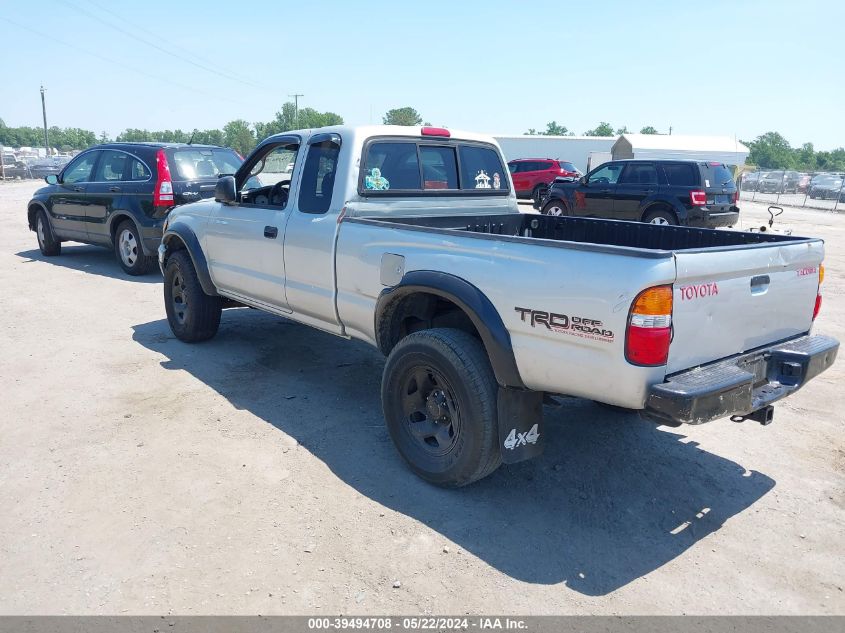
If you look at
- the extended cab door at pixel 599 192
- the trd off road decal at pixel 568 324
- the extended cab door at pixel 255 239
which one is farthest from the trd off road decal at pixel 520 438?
the extended cab door at pixel 599 192

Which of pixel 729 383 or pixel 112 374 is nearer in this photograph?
pixel 729 383

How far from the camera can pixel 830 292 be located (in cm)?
908

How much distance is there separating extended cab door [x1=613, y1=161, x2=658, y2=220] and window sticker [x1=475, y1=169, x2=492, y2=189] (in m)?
9.53

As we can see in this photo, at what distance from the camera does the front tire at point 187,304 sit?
6.05 meters

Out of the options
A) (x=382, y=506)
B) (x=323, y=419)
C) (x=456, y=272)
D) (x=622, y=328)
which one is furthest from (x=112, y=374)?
(x=622, y=328)

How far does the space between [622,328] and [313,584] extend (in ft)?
5.82

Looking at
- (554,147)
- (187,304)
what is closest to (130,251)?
(187,304)

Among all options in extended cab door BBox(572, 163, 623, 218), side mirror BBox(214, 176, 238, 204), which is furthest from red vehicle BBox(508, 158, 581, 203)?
side mirror BBox(214, 176, 238, 204)

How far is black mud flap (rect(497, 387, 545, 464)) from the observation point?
3.33 m

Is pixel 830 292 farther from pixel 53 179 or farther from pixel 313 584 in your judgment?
pixel 53 179

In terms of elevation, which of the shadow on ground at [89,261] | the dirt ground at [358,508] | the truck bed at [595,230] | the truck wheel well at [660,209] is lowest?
the dirt ground at [358,508]

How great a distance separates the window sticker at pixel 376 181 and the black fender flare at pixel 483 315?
46.8 inches

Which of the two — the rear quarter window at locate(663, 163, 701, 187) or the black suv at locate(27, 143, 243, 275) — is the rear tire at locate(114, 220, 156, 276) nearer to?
the black suv at locate(27, 143, 243, 275)

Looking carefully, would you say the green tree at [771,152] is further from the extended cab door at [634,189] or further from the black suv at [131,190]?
the black suv at [131,190]
